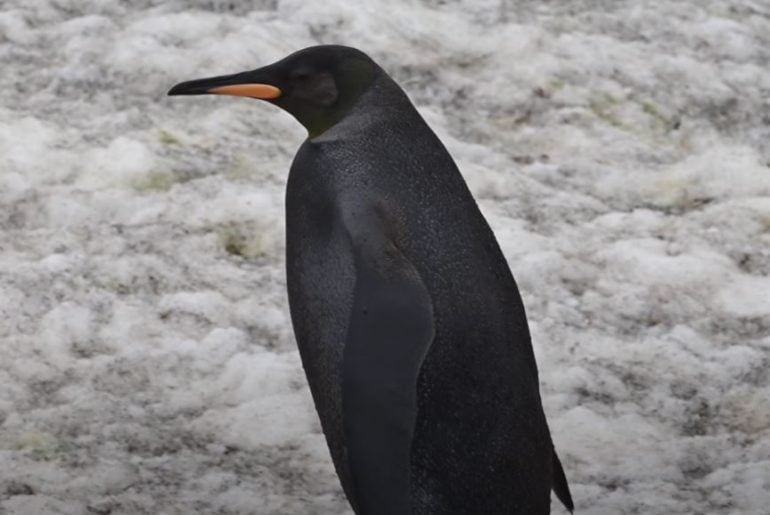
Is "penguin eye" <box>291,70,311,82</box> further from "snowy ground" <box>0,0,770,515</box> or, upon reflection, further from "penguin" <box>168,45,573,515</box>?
"snowy ground" <box>0,0,770,515</box>

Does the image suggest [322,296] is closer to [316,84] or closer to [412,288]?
[412,288]

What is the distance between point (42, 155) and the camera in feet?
12.1

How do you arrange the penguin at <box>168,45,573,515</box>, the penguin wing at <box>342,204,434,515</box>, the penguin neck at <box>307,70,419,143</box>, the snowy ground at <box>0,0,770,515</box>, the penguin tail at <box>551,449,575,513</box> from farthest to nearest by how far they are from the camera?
the snowy ground at <box>0,0,770,515</box> < the penguin tail at <box>551,449,575,513</box> < the penguin neck at <box>307,70,419,143</box> < the penguin at <box>168,45,573,515</box> < the penguin wing at <box>342,204,434,515</box>

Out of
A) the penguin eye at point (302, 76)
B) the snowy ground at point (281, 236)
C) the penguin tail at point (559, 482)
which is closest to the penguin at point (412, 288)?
the penguin eye at point (302, 76)

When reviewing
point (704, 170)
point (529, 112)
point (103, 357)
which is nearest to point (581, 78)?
point (529, 112)

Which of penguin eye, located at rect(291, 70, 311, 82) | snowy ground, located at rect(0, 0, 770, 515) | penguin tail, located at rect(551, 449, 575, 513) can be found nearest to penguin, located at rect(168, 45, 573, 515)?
penguin eye, located at rect(291, 70, 311, 82)

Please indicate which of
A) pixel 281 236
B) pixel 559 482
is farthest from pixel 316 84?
pixel 281 236

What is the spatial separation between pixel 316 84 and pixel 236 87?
0.13 meters

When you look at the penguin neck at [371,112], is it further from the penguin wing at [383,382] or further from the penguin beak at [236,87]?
the penguin wing at [383,382]

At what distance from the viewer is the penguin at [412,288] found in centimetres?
224

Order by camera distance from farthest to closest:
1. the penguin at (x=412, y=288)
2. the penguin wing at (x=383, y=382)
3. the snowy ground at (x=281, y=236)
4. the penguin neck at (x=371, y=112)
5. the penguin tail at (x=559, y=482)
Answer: the snowy ground at (x=281, y=236)
the penguin tail at (x=559, y=482)
the penguin neck at (x=371, y=112)
the penguin at (x=412, y=288)
the penguin wing at (x=383, y=382)

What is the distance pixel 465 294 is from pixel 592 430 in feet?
2.67

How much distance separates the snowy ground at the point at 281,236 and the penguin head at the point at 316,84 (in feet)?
2.61

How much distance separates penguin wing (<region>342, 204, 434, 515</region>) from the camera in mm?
2127
